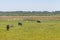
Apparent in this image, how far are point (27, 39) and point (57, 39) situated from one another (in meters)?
3.64

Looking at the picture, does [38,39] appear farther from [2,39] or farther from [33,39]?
[2,39]

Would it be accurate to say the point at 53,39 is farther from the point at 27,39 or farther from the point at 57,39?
the point at 27,39

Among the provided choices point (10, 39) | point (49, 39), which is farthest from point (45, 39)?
point (10, 39)

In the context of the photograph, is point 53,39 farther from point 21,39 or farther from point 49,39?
point 21,39

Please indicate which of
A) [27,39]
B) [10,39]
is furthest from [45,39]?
[10,39]

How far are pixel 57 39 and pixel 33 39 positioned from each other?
9.54ft

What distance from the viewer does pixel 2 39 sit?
2481 centimetres

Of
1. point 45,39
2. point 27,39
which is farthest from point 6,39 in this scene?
point 45,39

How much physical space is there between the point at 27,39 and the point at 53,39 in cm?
316

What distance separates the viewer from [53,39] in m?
25.2

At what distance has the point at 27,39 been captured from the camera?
25.3 meters

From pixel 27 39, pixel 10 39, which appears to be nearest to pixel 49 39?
pixel 27 39

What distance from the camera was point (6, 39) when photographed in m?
24.9

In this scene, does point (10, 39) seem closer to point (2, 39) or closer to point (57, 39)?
point (2, 39)
